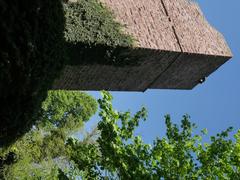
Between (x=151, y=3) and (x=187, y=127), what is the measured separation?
15.7 feet

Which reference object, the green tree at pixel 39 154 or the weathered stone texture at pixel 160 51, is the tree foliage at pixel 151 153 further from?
the green tree at pixel 39 154

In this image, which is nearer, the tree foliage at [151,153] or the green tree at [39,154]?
the tree foliage at [151,153]

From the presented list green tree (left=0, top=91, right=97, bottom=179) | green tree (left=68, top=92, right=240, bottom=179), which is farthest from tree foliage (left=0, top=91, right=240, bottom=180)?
green tree (left=0, top=91, right=97, bottom=179)

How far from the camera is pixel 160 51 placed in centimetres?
1348

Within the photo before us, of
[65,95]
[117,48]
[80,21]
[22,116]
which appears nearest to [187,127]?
[117,48]

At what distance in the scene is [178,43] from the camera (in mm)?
14195

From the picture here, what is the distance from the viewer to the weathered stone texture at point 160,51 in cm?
1305

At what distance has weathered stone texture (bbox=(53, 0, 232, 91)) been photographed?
1305cm

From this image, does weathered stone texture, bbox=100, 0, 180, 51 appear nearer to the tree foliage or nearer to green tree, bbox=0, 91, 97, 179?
the tree foliage

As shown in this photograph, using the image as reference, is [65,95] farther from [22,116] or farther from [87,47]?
[22,116]

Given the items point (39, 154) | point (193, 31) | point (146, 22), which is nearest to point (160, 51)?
point (146, 22)

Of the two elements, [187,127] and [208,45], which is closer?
[187,127]

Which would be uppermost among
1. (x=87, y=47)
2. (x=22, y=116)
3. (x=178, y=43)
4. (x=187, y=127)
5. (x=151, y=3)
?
(x=151, y=3)

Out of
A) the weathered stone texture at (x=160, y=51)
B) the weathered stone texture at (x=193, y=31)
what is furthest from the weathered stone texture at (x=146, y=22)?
the weathered stone texture at (x=193, y=31)
